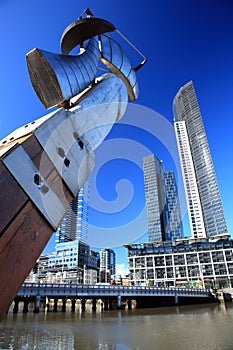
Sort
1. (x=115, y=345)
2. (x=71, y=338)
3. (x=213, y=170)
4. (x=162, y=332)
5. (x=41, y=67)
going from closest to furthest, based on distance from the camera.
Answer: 1. (x=41, y=67)
2. (x=115, y=345)
3. (x=71, y=338)
4. (x=162, y=332)
5. (x=213, y=170)

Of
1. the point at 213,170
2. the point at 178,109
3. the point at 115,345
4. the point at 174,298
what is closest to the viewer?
the point at 115,345

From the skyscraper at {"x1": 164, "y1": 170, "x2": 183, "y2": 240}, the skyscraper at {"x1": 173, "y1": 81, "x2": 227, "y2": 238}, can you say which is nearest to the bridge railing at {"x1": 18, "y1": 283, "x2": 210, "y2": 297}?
the skyscraper at {"x1": 173, "y1": 81, "x2": 227, "y2": 238}

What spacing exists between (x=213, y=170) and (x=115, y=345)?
132565mm

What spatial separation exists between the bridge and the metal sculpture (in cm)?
3036

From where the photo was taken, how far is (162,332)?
1641 centimetres

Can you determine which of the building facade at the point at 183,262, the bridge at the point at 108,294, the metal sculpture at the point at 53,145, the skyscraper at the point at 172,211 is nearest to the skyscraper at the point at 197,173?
A: the skyscraper at the point at 172,211

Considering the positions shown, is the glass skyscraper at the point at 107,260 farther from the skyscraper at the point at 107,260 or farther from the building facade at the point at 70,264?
the building facade at the point at 70,264

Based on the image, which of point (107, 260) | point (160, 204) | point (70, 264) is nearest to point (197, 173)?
point (160, 204)

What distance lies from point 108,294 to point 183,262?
192 feet

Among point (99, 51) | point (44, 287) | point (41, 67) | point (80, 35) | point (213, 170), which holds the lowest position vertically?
point (44, 287)

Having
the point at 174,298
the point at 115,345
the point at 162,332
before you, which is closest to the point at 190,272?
the point at 174,298

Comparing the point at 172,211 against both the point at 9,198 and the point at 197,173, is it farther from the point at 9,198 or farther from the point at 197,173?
the point at 9,198

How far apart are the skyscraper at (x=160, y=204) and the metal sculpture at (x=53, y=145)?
128 m

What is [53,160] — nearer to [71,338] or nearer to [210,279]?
[71,338]
